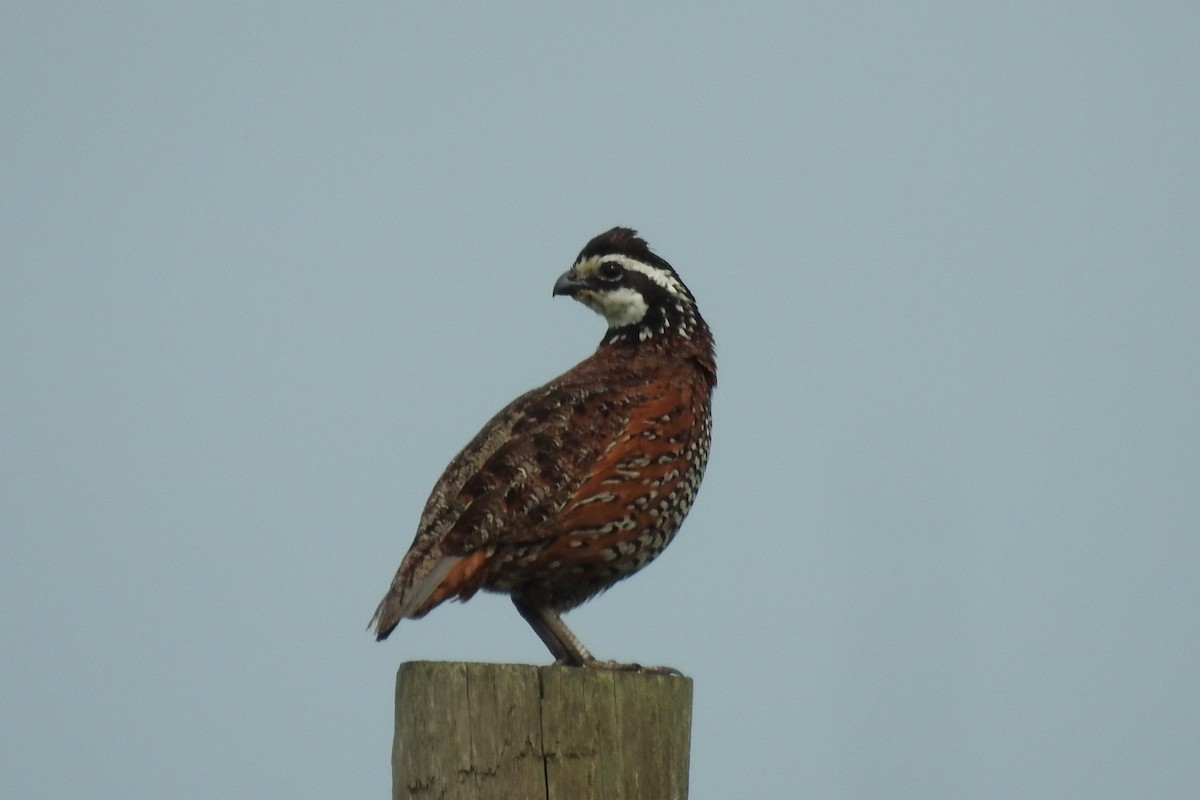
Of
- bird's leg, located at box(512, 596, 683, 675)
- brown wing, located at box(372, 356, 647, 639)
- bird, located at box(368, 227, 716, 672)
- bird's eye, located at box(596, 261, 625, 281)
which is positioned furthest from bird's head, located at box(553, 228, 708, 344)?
bird's leg, located at box(512, 596, 683, 675)

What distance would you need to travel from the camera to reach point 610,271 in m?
7.83

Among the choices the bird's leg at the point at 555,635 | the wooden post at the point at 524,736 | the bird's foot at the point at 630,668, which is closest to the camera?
the wooden post at the point at 524,736

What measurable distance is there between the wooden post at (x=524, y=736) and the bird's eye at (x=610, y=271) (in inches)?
133

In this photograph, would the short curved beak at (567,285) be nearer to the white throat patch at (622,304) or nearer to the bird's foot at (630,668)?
the white throat patch at (622,304)

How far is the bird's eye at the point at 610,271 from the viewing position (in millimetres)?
7820

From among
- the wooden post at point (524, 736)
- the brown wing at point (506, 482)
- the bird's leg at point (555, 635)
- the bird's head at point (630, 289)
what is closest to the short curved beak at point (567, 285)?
the bird's head at point (630, 289)

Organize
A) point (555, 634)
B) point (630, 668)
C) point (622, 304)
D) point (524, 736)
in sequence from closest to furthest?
point (524, 736) → point (630, 668) → point (555, 634) → point (622, 304)

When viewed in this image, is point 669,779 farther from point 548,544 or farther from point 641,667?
point 548,544

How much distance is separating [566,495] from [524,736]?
6.68 ft

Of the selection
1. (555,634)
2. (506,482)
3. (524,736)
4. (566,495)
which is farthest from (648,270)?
(524,736)

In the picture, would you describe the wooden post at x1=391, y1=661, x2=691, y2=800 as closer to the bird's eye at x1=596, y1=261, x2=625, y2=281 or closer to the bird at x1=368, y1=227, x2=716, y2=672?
the bird at x1=368, y1=227, x2=716, y2=672

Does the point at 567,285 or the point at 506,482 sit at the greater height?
the point at 567,285

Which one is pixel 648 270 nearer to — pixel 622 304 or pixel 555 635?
pixel 622 304

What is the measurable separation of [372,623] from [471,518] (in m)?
0.54
